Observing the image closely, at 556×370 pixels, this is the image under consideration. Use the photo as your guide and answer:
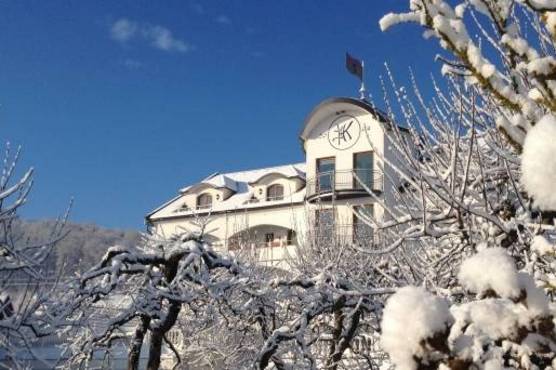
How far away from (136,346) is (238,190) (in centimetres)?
2585

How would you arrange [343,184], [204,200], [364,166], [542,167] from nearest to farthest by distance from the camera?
[542,167] < [364,166] < [343,184] < [204,200]

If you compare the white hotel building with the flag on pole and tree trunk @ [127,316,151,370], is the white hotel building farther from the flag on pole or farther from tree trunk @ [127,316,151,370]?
tree trunk @ [127,316,151,370]

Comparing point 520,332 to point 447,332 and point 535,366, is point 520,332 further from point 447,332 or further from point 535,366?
point 535,366

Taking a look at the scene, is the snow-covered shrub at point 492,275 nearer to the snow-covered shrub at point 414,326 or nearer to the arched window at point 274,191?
the snow-covered shrub at point 414,326

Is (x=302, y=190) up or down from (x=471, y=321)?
up

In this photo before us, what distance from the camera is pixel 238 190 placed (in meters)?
34.2

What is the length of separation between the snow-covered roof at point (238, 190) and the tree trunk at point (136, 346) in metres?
20.6

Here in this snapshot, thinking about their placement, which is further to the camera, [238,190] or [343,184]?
[238,190]

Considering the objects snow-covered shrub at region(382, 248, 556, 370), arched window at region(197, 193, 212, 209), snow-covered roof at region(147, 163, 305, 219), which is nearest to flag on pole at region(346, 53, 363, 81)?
snow-covered roof at region(147, 163, 305, 219)

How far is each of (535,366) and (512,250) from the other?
151 inches

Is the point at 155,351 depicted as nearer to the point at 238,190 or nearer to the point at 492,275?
the point at 492,275

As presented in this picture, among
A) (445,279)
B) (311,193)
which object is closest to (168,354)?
(311,193)

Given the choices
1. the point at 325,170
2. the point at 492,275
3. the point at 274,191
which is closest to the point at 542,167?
the point at 492,275

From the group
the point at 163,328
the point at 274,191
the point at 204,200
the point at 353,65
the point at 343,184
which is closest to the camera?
the point at 163,328
